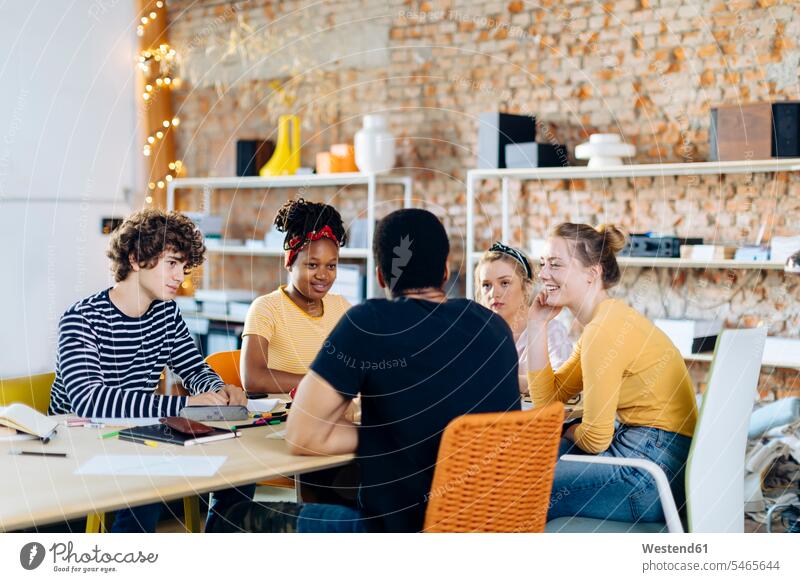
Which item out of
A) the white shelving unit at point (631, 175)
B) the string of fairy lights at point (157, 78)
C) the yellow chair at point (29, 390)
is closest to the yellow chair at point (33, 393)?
the yellow chair at point (29, 390)

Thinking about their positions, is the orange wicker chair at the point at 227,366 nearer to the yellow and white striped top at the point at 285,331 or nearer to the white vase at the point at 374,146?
the yellow and white striped top at the point at 285,331

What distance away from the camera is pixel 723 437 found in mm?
2508

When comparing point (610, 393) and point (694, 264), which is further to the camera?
point (694, 264)

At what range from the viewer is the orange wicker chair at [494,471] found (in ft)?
6.41

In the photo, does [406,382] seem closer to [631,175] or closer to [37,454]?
[37,454]

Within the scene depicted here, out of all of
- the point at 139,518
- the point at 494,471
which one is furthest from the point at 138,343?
the point at 494,471

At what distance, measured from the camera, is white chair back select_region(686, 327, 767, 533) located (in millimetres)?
2426

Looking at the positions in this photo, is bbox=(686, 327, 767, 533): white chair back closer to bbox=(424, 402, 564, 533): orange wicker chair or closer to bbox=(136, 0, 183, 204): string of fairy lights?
bbox=(424, 402, 564, 533): orange wicker chair

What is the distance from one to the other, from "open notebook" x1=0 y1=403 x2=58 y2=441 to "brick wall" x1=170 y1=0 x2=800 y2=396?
304 cm

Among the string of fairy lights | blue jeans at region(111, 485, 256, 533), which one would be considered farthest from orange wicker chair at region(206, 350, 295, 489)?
the string of fairy lights

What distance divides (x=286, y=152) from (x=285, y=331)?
2.37m

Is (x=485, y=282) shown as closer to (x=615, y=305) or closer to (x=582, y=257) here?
(x=582, y=257)

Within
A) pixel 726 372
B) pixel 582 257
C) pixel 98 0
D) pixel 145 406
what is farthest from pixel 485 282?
pixel 98 0
